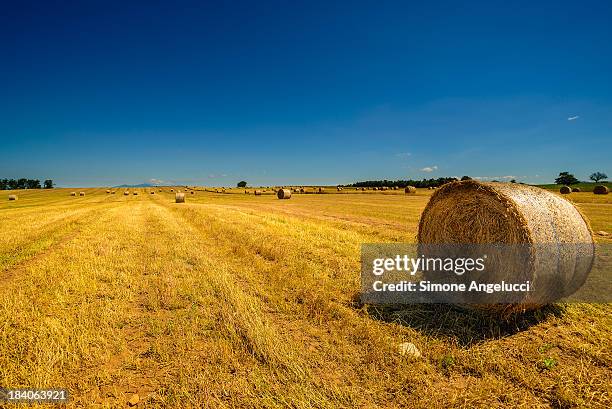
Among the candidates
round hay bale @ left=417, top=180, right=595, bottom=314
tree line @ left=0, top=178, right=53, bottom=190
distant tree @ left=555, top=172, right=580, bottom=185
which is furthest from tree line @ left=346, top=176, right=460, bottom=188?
tree line @ left=0, top=178, right=53, bottom=190

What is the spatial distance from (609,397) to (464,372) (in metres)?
1.35

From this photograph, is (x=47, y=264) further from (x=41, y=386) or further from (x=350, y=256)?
(x=350, y=256)

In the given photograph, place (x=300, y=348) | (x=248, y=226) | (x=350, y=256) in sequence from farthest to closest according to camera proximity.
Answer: (x=248, y=226) < (x=350, y=256) < (x=300, y=348)

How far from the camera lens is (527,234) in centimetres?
525

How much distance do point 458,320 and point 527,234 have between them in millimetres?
1765

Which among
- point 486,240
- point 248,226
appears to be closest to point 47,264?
point 248,226

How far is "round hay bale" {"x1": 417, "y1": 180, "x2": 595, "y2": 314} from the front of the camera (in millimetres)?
5191

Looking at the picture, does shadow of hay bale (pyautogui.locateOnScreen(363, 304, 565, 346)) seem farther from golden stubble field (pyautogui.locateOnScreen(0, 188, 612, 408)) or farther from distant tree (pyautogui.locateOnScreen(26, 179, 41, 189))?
distant tree (pyautogui.locateOnScreen(26, 179, 41, 189))

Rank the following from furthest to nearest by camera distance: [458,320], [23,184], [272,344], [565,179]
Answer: [23,184] < [565,179] < [458,320] < [272,344]

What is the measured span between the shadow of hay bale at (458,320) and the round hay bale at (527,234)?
238 mm

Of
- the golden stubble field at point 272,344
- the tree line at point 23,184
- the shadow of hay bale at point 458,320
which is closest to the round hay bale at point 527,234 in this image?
the shadow of hay bale at point 458,320

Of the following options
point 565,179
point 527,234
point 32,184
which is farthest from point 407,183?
point 32,184

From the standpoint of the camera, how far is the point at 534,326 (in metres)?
5.06

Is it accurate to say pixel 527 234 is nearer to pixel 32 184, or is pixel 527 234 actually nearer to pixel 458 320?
pixel 458 320
